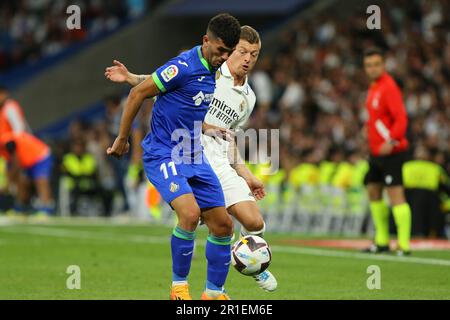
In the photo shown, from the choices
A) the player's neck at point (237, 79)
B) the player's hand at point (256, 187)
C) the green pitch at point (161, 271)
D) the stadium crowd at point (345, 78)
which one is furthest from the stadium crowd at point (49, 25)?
the player's hand at point (256, 187)

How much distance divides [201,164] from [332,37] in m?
18.9

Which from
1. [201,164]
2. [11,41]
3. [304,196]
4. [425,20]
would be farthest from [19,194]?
[201,164]

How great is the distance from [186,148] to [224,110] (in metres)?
1.50

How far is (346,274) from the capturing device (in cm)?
1198

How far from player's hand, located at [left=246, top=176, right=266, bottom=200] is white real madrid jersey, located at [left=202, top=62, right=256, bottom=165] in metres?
0.53

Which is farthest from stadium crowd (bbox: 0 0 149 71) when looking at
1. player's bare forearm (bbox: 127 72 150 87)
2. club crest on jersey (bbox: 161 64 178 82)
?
club crest on jersey (bbox: 161 64 178 82)

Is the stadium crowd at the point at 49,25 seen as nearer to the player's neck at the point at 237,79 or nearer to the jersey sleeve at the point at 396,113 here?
the jersey sleeve at the point at 396,113

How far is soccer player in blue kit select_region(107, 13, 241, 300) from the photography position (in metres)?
8.95

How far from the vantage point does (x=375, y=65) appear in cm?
1441

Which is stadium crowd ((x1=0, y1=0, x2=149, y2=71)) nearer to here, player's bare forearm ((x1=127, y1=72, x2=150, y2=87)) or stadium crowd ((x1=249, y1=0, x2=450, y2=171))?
stadium crowd ((x1=249, y1=0, x2=450, y2=171))

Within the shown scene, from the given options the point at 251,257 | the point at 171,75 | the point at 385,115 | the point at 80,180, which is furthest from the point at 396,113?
the point at 80,180

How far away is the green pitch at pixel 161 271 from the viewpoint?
10.2 meters

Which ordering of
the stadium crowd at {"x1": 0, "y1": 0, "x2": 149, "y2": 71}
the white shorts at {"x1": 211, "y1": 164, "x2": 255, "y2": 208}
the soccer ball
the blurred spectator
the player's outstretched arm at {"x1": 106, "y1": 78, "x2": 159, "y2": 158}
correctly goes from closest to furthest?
the player's outstretched arm at {"x1": 106, "y1": 78, "x2": 159, "y2": 158}
the soccer ball
the white shorts at {"x1": 211, "y1": 164, "x2": 255, "y2": 208}
the blurred spectator
the stadium crowd at {"x1": 0, "y1": 0, "x2": 149, "y2": 71}
